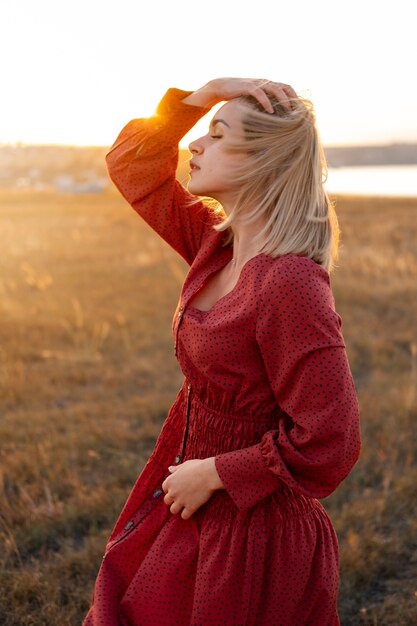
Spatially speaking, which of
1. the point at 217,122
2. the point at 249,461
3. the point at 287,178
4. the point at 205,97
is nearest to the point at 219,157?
the point at 217,122

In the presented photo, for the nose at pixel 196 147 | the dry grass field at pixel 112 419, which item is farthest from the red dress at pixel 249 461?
the dry grass field at pixel 112 419

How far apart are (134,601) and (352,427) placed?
2.42ft

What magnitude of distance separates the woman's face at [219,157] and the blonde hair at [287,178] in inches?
0.8

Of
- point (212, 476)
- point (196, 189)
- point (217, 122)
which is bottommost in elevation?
point (212, 476)

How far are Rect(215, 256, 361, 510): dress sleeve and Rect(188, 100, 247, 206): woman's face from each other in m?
0.27

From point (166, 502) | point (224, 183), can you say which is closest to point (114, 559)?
point (166, 502)

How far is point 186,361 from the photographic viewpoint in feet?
6.11

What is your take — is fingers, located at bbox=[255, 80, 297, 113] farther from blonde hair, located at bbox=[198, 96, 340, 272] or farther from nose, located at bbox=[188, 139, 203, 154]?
nose, located at bbox=[188, 139, 203, 154]

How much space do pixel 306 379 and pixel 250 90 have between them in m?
0.71

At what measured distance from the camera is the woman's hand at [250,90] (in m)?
1.73

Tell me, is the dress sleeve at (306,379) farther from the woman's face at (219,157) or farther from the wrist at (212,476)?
the woman's face at (219,157)

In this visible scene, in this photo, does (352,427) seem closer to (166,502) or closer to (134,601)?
(166,502)

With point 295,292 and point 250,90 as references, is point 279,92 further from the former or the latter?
point 295,292

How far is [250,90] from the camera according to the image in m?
1.77
